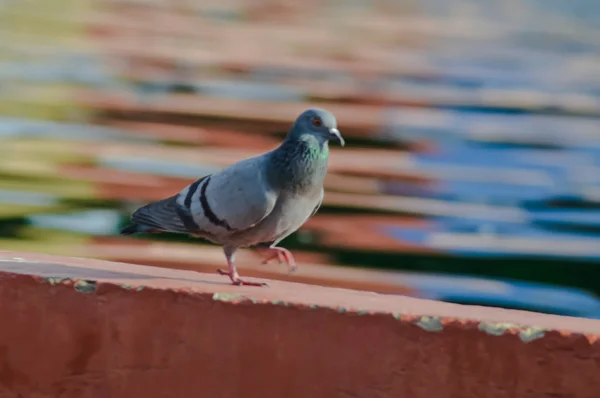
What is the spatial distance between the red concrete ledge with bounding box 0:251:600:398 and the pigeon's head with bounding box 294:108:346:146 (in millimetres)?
640

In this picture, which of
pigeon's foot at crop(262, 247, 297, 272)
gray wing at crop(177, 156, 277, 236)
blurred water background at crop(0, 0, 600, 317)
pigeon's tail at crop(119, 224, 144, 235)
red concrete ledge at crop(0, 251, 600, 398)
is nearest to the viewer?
red concrete ledge at crop(0, 251, 600, 398)

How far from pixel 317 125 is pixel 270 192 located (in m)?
0.24

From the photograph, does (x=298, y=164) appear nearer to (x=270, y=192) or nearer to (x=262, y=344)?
(x=270, y=192)

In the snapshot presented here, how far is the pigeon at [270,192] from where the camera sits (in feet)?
10.4

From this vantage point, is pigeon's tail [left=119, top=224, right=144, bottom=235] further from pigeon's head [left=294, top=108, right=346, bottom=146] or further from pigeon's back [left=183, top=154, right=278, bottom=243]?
pigeon's head [left=294, top=108, right=346, bottom=146]

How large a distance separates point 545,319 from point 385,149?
7.93m

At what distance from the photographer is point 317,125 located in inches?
128

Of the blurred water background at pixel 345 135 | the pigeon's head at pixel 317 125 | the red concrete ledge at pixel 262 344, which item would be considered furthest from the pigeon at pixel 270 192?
the blurred water background at pixel 345 135

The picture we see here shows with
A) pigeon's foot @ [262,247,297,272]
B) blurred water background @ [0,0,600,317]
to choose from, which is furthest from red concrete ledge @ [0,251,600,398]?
blurred water background @ [0,0,600,317]

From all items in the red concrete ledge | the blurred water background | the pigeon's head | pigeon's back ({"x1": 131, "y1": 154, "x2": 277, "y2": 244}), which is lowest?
the red concrete ledge

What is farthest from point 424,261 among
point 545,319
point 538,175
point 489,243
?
point 545,319

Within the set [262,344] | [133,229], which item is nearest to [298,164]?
[133,229]

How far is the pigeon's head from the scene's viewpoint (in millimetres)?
3236

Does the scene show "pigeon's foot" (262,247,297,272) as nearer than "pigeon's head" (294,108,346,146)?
No
